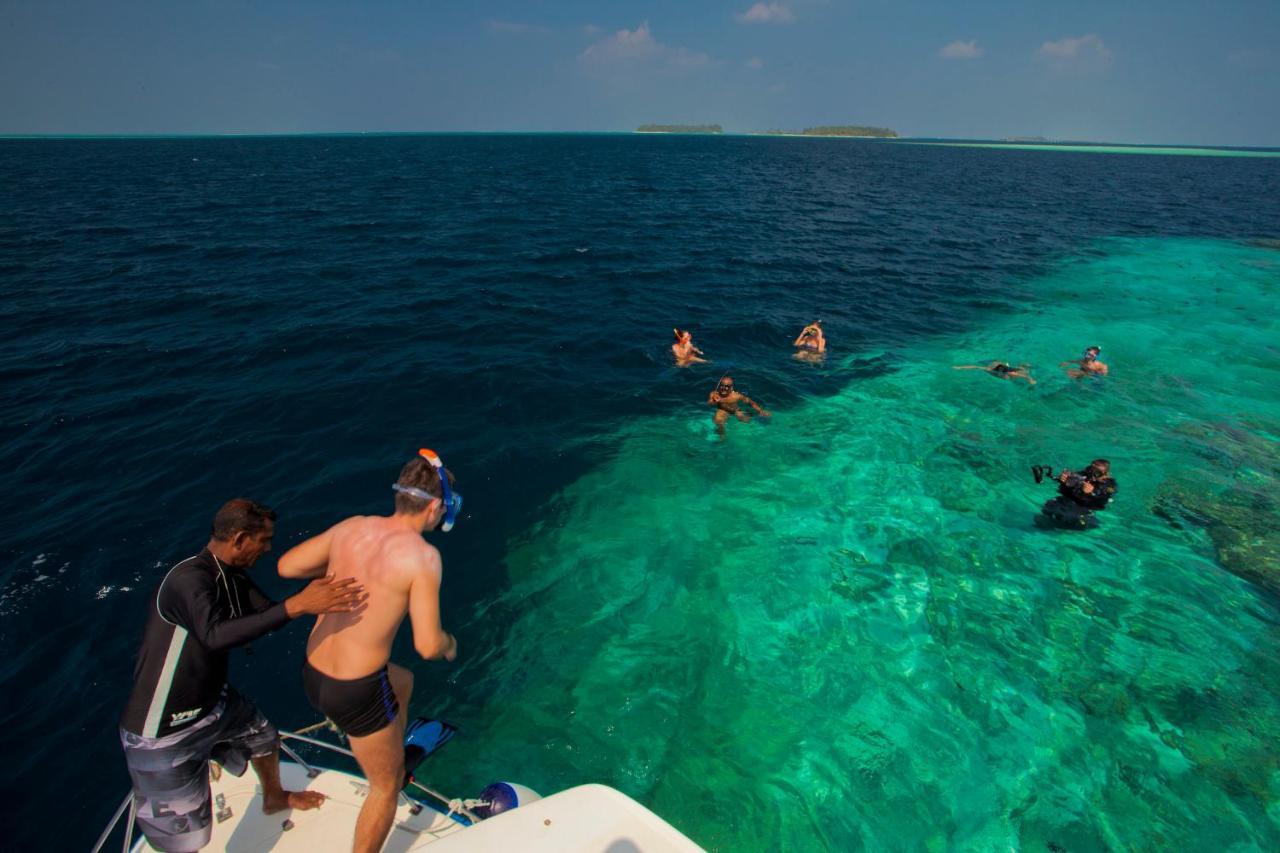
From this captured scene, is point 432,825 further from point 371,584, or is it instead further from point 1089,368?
point 1089,368

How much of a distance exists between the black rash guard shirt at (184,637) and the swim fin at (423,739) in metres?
1.79

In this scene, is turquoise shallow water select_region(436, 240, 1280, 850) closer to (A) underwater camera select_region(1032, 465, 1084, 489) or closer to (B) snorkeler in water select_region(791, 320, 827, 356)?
(A) underwater camera select_region(1032, 465, 1084, 489)

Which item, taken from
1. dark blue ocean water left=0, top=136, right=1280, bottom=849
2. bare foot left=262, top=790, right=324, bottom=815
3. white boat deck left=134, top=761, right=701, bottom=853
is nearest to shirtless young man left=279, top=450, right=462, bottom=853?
white boat deck left=134, top=761, right=701, bottom=853

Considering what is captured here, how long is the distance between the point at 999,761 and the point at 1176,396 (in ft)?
50.8

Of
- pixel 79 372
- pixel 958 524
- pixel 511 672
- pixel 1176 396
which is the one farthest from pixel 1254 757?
pixel 79 372

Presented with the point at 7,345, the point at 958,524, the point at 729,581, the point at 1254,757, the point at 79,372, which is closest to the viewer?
the point at 1254,757

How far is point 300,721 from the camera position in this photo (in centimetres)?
666

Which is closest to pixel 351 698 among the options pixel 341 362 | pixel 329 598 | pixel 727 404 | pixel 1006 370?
pixel 329 598

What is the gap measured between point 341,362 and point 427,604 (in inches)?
573

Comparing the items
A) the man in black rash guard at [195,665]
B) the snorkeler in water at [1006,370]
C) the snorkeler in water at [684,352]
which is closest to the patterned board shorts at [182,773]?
the man in black rash guard at [195,665]

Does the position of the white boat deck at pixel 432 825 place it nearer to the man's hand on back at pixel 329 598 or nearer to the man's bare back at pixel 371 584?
the man's bare back at pixel 371 584

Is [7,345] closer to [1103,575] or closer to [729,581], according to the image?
[729,581]

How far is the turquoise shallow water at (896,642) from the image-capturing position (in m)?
5.97

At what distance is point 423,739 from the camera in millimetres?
5117
